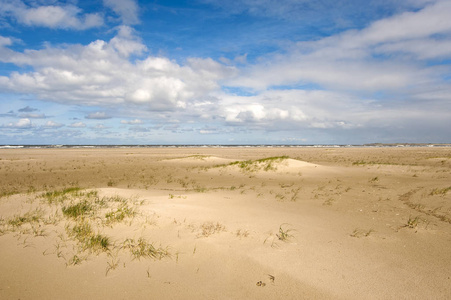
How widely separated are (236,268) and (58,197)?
6.66 meters

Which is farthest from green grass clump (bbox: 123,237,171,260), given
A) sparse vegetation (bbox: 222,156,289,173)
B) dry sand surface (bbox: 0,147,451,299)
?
sparse vegetation (bbox: 222,156,289,173)

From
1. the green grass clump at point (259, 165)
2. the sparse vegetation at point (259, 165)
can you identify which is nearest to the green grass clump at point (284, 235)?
the sparse vegetation at point (259, 165)

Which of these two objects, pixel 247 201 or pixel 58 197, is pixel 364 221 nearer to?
pixel 247 201

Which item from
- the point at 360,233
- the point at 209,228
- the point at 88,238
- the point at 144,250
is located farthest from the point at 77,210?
the point at 360,233

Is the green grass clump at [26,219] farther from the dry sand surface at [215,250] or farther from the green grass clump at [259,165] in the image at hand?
the green grass clump at [259,165]

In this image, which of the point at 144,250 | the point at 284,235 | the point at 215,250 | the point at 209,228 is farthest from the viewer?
the point at 209,228

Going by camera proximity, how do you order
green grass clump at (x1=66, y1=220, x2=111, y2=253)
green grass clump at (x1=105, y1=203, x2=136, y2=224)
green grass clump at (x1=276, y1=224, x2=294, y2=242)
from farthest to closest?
green grass clump at (x1=105, y1=203, x2=136, y2=224), green grass clump at (x1=276, y1=224, x2=294, y2=242), green grass clump at (x1=66, y1=220, x2=111, y2=253)

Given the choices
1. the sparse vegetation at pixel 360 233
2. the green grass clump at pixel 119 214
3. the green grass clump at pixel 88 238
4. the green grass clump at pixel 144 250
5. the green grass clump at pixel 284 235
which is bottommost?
the sparse vegetation at pixel 360 233

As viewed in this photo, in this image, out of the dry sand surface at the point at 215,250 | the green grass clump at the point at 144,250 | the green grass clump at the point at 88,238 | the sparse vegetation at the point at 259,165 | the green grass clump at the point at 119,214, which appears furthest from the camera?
the sparse vegetation at the point at 259,165

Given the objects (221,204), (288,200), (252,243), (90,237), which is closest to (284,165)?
(288,200)

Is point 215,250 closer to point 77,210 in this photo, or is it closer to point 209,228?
point 209,228

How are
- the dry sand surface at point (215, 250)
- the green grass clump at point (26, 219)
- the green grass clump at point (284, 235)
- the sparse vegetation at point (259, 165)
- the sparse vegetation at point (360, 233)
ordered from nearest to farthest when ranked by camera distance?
1. the dry sand surface at point (215, 250)
2. the green grass clump at point (284, 235)
3. the green grass clump at point (26, 219)
4. the sparse vegetation at point (360, 233)
5. the sparse vegetation at point (259, 165)

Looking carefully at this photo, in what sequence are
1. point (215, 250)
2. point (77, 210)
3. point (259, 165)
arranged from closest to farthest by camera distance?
point (215, 250) → point (77, 210) → point (259, 165)

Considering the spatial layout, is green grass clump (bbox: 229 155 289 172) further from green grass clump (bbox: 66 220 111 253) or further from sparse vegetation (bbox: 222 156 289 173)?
green grass clump (bbox: 66 220 111 253)
